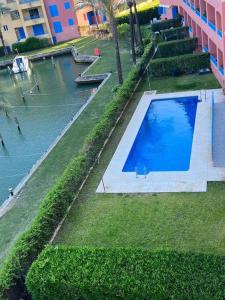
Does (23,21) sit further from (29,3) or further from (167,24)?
(167,24)

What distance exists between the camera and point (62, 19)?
62.1m

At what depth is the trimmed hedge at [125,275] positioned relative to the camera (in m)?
12.4

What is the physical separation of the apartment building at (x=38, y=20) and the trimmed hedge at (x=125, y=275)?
53819 mm

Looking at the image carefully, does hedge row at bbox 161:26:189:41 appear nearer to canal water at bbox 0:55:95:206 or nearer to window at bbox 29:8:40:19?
canal water at bbox 0:55:95:206

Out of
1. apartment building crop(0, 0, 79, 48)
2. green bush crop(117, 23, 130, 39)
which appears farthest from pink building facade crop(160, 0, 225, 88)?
apartment building crop(0, 0, 79, 48)

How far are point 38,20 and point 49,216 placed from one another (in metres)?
51.1

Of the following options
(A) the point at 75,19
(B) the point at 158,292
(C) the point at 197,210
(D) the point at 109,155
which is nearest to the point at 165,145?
(D) the point at 109,155

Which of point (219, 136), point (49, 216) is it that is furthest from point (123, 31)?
point (49, 216)

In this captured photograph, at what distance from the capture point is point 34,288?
13.7 meters

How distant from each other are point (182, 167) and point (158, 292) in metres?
10.3

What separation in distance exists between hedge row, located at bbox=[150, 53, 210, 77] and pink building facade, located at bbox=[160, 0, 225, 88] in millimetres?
995

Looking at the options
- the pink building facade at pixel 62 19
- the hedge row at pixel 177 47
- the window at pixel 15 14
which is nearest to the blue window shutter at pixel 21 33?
the window at pixel 15 14

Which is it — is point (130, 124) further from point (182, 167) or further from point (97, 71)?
point (97, 71)

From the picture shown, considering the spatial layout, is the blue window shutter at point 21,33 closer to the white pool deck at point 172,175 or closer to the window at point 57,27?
the window at point 57,27
